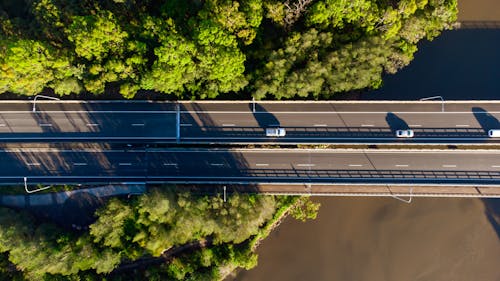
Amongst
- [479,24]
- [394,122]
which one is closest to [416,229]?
[394,122]

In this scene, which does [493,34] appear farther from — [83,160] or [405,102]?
[83,160]

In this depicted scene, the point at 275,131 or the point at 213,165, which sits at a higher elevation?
the point at 213,165

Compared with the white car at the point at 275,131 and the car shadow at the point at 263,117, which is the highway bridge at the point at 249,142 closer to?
the car shadow at the point at 263,117

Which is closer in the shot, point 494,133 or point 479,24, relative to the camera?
point 494,133

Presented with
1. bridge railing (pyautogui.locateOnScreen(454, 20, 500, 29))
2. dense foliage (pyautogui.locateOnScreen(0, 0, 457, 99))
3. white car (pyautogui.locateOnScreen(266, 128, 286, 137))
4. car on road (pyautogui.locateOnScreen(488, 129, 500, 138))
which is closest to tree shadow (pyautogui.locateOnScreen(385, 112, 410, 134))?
dense foliage (pyautogui.locateOnScreen(0, 0, 457, 99))

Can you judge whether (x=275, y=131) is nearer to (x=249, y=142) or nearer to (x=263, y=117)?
(x=263, y=117)

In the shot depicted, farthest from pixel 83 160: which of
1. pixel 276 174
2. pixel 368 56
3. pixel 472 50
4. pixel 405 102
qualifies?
pixel 472 50
